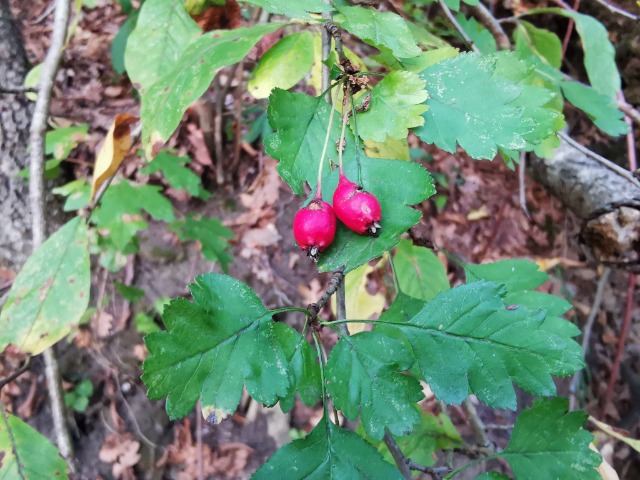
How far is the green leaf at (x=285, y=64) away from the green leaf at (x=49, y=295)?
66cm

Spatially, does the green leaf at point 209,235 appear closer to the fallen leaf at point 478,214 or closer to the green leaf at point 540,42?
the green leaf at point 540,42

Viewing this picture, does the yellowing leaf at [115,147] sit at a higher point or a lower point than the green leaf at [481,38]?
lower

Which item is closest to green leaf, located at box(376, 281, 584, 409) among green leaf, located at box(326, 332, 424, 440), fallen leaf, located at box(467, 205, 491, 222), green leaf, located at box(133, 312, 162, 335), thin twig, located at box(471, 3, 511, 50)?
green leaf, located at box(326, 332, 424, 440)

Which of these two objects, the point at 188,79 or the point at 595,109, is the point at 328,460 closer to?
the point at 188,79

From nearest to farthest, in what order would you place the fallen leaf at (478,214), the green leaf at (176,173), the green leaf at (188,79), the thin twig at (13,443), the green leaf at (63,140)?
1. the green leaf at (188,79)
2. the thin twig at (13,443)
3. the green leaf at (63,140)
4. the green leaf at (176,173)
5. the fallen leaf at (478,214)

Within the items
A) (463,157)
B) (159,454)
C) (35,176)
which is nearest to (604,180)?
(463,157)

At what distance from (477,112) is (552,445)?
742 mm

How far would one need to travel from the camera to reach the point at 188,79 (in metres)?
0.91

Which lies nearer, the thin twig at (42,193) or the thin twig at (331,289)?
the thin twig at (331,289)

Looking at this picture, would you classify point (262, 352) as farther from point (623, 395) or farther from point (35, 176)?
point (623, 395)

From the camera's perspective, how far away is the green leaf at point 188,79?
0.91 meters

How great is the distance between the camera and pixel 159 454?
2.29 meters

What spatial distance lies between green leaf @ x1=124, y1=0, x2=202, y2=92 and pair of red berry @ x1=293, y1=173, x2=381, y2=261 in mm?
687

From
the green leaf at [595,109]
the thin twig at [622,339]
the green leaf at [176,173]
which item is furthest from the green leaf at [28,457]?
the thin twig at [622,339]
